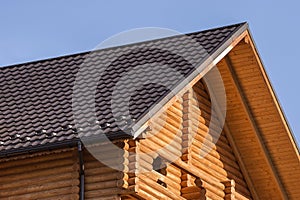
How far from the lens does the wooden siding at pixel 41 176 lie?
21.7 m

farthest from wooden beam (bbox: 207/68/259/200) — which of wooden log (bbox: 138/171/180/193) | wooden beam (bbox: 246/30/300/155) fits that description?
wooden log (bbox: 138/171/180/193)

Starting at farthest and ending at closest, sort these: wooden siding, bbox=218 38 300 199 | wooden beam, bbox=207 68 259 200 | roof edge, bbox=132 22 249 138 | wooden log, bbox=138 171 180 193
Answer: wooden beam, bbox=207 68 259 200, wooden siding, bbox=218 38 300 199, wooden log, bbox=138 171 180 193, roof edge, bbox=132 22 249 138

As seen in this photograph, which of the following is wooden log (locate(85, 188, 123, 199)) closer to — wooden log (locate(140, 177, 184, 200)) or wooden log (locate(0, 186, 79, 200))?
wooden log (locate(0, 186, 79, 200))

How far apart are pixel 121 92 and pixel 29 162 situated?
223 centimetres

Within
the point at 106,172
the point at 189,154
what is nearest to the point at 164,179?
the point at 189,154

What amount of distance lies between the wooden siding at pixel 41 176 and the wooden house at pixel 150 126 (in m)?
0.02

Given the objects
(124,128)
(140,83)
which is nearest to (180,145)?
(140,83)

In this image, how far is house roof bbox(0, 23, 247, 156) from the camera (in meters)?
21.6

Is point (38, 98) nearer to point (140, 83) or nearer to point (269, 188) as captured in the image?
point (140, 83)

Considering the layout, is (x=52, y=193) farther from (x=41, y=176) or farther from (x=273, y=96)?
(x=273, y=96)

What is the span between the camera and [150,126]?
2206cm

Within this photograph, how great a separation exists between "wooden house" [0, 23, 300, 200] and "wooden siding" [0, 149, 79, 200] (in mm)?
18

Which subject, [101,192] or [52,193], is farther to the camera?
[52,193]

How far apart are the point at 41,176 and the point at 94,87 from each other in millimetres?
2527
